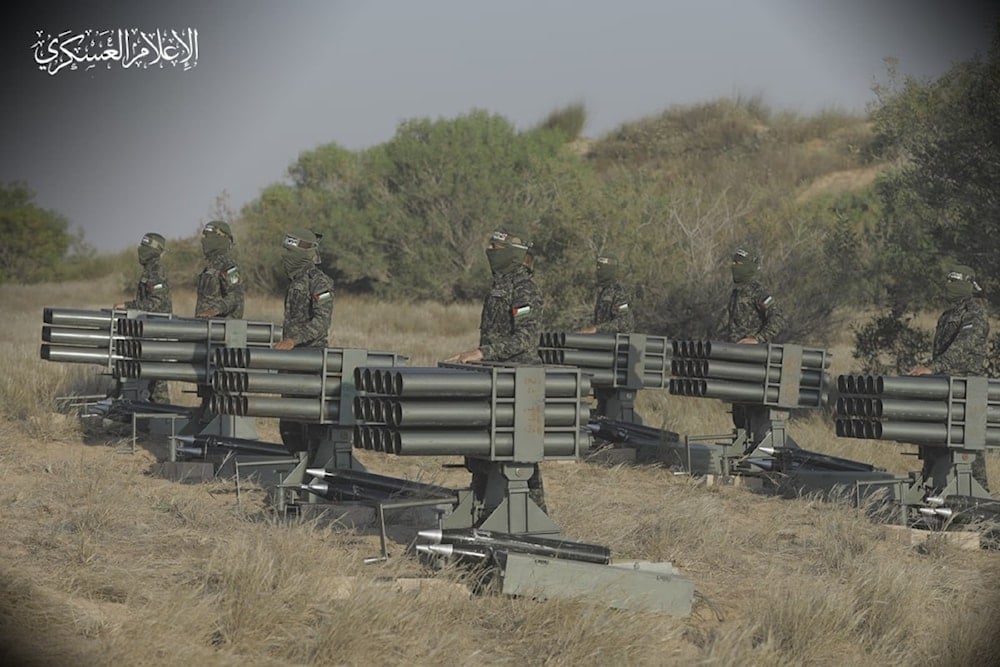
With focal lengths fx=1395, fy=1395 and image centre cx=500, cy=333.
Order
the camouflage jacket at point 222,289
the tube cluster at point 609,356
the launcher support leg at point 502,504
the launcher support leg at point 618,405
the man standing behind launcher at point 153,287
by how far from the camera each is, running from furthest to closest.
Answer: the man standing behind launcher at point 153,287 < the launcher support leg at point 618,405 < the tube cluster at point 609,356 < the camouflage jacket at point 222,289 < the launcher support leg at point 502,504

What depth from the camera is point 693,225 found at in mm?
24312

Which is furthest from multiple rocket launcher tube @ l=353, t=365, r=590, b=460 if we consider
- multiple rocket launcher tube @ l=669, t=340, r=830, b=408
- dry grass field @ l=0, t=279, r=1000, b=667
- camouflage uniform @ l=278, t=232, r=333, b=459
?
multiple rocket launcher tube @ l=669, t=340, r=830, b=408

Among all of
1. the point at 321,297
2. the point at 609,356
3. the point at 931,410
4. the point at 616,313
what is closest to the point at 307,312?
the point at 321,297

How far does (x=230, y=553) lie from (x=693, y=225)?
57.6 ft

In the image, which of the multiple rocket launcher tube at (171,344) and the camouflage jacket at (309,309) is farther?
the multiple rocket launcher tube at (171,344)

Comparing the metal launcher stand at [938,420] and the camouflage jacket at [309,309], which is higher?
the camouflage jacket at [309,309]

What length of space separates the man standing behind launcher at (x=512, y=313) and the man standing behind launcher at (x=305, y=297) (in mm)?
2204

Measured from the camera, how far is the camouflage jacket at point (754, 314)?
14.7 meters

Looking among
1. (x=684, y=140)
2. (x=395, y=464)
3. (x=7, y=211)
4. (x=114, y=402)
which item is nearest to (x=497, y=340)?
(x=395, y=464)

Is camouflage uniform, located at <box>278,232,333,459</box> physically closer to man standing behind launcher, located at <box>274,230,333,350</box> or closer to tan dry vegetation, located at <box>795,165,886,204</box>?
man standing behind launcher, located at <box>274,230,333,350</box>

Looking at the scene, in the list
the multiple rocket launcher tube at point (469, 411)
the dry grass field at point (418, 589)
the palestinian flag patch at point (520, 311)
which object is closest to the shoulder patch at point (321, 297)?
the dry grass field at point (418, 589)

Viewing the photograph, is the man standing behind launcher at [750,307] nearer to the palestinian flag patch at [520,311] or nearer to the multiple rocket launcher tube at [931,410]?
the multiple rocket launcher tube at [931,410]

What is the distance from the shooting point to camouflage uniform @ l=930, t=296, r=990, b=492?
38.7 ft

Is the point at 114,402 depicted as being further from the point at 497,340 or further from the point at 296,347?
the point at 497,340
